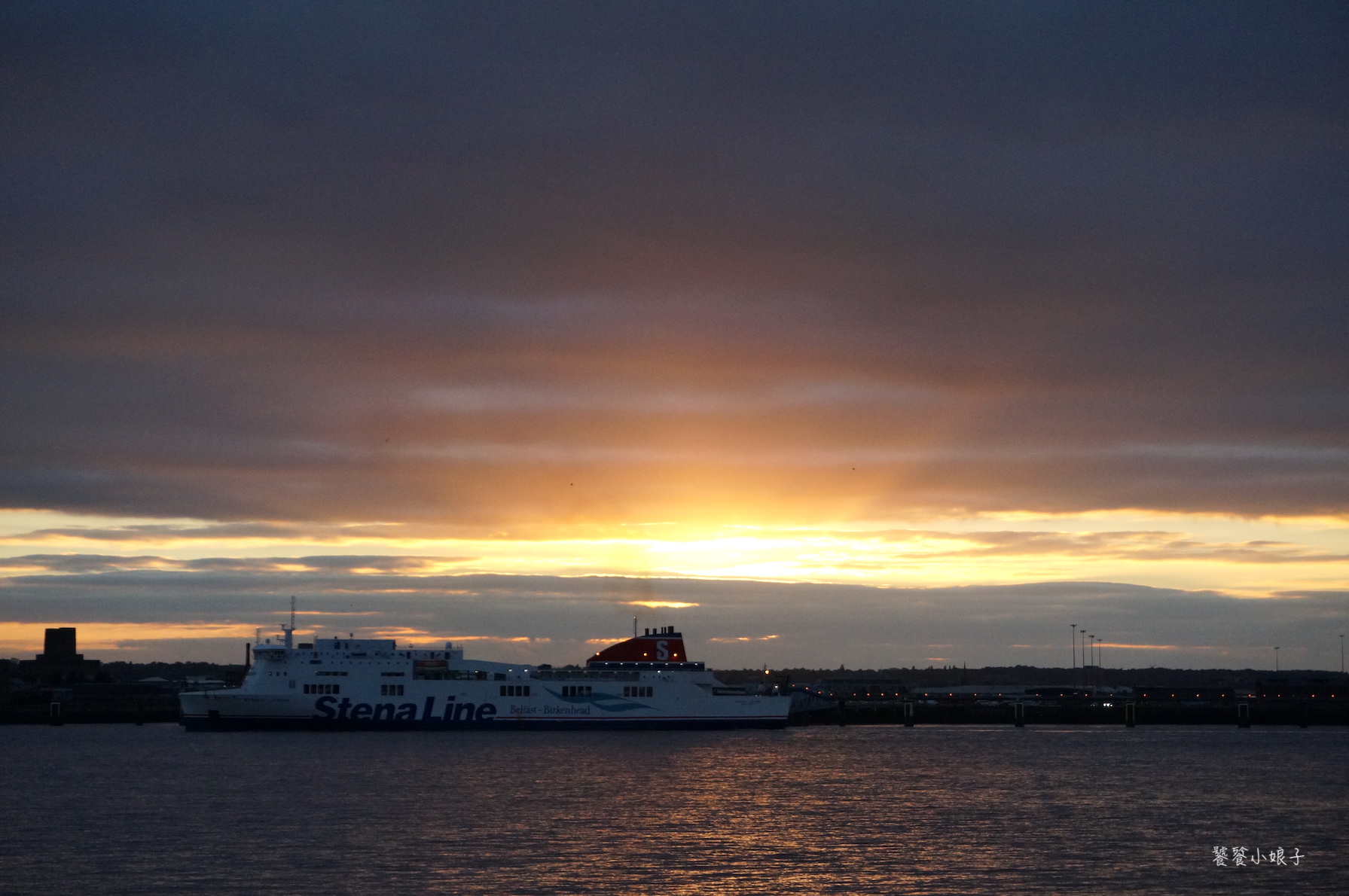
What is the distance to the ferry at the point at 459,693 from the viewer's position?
7262cm

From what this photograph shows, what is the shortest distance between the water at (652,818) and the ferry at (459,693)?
17.5ft

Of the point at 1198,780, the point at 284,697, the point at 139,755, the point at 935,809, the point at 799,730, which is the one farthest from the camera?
the point at 799,730

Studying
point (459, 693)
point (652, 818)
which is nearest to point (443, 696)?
point (459, 693)

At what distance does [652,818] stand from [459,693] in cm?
3794

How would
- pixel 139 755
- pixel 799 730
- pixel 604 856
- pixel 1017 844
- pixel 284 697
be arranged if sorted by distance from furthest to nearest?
pixel 799 730
pixel 284 697
pixel 139 755
pixel 1017 844
pixel 604 856

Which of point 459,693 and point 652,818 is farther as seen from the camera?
point 459,693

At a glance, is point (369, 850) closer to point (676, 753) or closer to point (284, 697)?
point (676, 753)

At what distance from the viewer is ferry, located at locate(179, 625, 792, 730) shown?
7262 cm

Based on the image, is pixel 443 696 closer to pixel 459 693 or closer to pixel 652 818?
pixel 459 693

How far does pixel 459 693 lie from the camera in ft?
245

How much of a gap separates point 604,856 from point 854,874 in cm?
614

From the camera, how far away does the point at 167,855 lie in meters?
31.3

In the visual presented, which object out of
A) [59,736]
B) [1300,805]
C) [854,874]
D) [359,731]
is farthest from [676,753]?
[59,736]

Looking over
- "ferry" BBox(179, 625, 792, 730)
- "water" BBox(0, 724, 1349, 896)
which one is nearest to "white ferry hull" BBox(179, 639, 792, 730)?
"ferry" BBox(179, 625, 792, 730)
